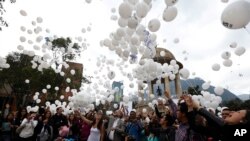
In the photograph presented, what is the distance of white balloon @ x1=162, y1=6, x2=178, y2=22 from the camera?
520cm

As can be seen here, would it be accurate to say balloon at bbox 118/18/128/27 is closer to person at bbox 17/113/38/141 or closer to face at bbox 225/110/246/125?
face at bbox 225/110/246/125

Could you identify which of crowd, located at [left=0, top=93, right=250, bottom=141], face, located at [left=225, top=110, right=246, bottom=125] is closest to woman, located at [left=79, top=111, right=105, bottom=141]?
crowd, located at [left=0, top=93, right=250, bottom=141]

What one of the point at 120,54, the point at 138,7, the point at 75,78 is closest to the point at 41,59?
the point at 120,54

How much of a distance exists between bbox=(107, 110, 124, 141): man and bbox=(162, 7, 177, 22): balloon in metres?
4.26

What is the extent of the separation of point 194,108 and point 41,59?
8790mm

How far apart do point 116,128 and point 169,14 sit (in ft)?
14.5

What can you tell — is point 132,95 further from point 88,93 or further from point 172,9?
point 172,9

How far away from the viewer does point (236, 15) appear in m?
3.68

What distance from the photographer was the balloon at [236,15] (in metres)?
3.64

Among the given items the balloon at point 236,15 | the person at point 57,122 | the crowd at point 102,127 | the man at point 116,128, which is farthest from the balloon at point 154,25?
the person at point 57,122

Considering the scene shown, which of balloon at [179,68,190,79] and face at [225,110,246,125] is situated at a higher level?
balloon at [179,68,190,79]

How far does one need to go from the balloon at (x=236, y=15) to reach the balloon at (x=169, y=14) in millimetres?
1452

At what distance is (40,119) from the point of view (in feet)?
30.6

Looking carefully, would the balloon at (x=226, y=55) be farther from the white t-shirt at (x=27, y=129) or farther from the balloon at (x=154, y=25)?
the white t-shirt at (x=27, y=129)
